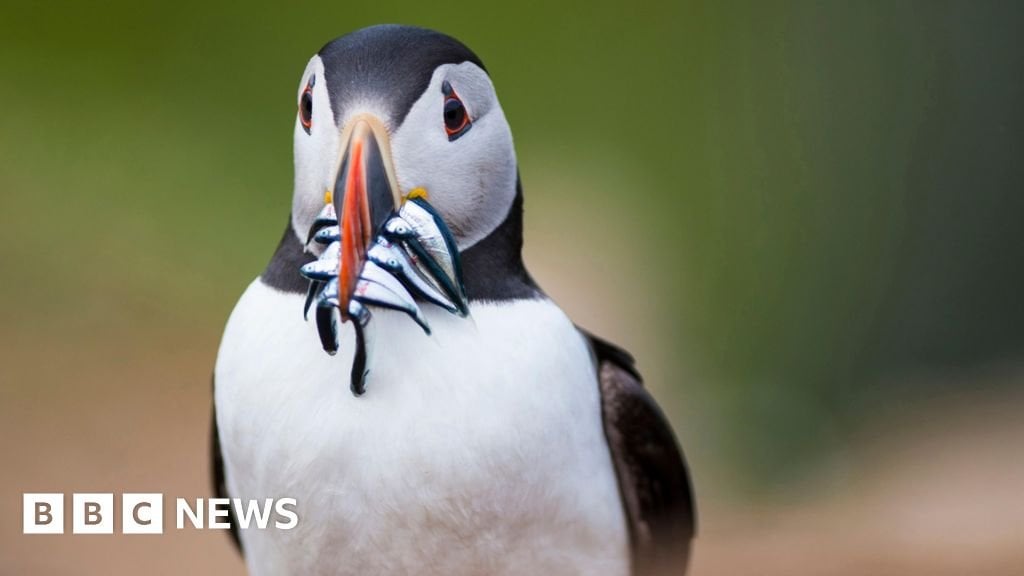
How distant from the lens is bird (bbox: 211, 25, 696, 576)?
1.58 m

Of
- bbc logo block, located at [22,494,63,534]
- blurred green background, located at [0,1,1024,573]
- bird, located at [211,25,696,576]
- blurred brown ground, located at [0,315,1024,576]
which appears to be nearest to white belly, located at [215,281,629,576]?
bird, located at [211,25,696,576]

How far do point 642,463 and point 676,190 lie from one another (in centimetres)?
355

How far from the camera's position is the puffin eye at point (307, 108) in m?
1.63

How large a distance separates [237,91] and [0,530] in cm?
212

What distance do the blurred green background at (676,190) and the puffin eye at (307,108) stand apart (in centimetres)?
336

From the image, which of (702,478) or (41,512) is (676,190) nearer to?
(702,478)

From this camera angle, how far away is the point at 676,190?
17.7 ft

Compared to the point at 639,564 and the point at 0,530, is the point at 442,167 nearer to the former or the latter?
the point at 639,564

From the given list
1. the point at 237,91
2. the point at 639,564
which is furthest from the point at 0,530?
the point at 639,564

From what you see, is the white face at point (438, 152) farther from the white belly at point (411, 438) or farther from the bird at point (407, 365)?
the white belly at point (411, 438)

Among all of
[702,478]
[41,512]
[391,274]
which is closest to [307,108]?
[391,274]

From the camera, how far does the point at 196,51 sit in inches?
208

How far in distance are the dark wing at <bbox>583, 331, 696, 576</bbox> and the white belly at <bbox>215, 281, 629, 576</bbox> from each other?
0.15 m

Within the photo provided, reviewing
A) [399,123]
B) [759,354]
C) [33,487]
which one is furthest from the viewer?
[759,354]
